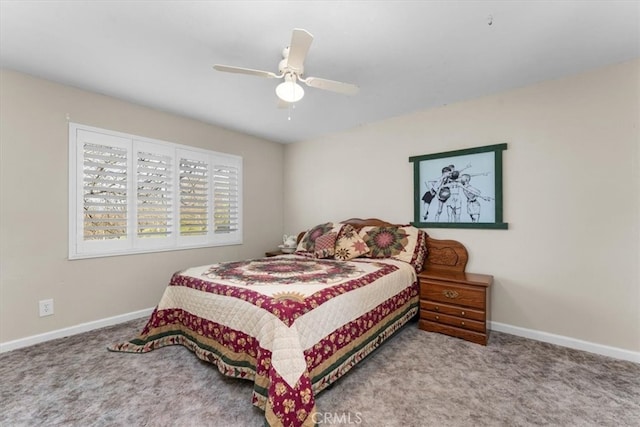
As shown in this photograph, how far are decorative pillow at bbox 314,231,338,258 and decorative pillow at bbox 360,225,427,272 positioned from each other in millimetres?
372

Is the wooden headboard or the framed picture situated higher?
the framed picture

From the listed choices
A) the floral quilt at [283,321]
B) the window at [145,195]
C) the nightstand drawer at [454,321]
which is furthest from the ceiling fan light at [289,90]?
the nightstand drawer at [454,321]

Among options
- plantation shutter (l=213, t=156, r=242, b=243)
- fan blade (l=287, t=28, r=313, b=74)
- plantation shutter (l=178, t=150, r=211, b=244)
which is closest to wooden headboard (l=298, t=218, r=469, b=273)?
fan blade (l=287, t=28, r=313, b=74)

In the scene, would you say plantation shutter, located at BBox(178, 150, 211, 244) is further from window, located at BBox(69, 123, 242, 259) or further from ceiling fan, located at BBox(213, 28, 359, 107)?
ceiling fan, located at BBox(213, 28, 359, 107)

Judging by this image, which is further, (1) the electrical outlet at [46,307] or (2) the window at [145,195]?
(2) the window at [145,195]

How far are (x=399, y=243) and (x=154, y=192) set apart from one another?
9.46ft

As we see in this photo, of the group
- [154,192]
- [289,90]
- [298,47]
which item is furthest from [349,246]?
[154,192]

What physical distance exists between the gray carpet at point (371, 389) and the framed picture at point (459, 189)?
4.15 ft

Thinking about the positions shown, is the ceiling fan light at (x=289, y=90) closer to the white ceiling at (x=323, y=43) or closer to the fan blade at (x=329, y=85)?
the fan blade at (x=329, y=85)

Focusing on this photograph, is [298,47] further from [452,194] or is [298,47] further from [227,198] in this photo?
[227,198]

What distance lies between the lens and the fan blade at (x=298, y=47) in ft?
5.02

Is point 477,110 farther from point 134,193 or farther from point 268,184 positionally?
point 134,193

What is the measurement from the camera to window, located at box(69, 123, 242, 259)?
280 centimetres

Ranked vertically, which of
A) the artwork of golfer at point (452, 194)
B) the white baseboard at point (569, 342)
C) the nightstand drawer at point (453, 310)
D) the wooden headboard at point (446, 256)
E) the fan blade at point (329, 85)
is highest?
the fan blade at point (329, 85)
